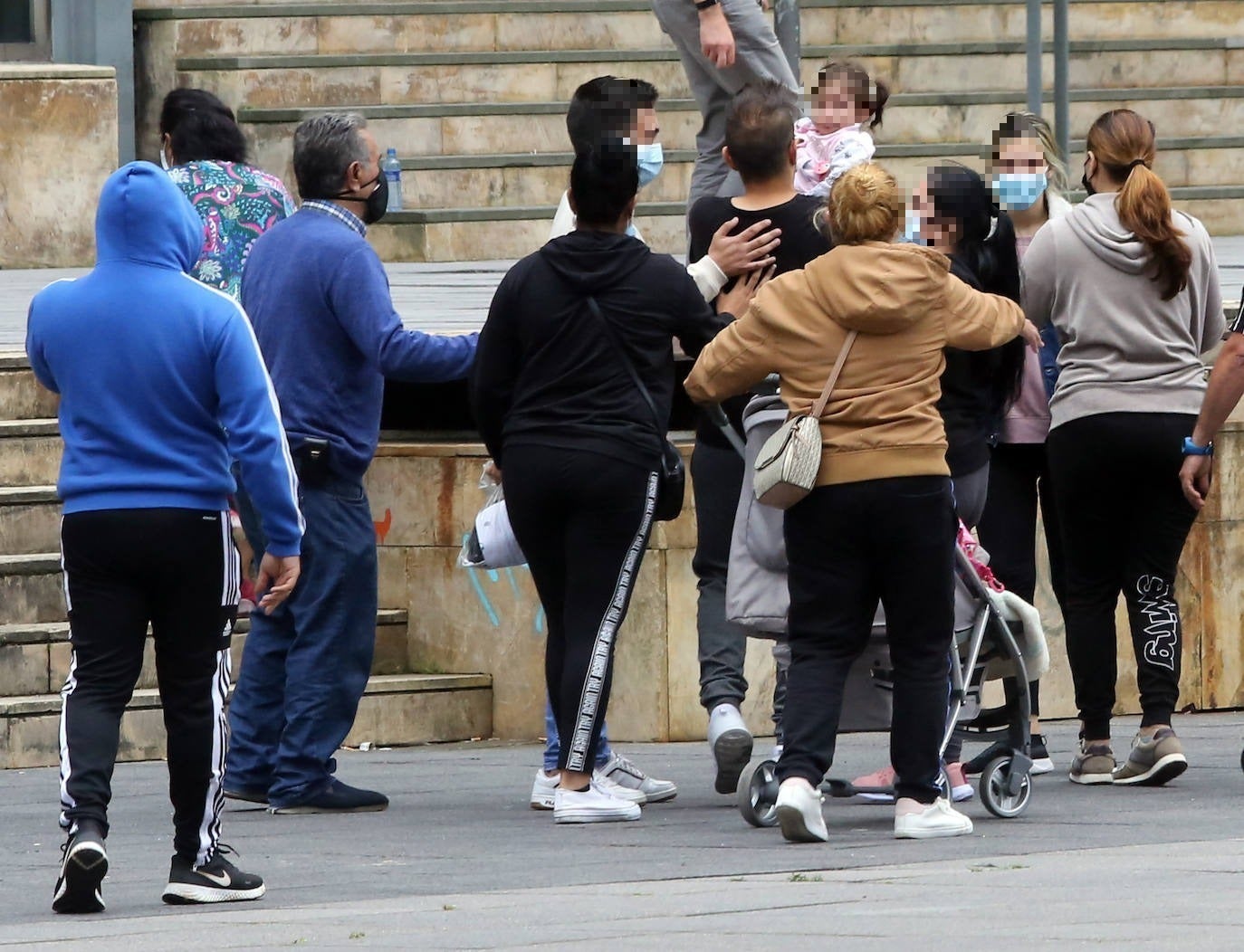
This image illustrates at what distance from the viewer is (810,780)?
23.0 feet

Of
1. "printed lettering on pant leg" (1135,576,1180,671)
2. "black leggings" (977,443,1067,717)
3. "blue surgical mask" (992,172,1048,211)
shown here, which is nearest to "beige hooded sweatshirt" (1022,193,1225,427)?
"blue surgical mask" (992,172,1048,211)

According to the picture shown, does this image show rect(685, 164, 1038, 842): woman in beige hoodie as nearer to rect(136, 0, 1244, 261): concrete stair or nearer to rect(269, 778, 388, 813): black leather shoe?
rect(269, 778, 388, 813): black leather shoe

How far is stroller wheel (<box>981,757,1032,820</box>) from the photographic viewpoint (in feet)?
24.1

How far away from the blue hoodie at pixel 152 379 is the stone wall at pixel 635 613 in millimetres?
3350

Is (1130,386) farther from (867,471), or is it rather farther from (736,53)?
(736,53)

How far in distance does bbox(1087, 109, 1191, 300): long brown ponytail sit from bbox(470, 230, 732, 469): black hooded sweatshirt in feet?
4.25

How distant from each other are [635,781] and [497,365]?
1.37 meters

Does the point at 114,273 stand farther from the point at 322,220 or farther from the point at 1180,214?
the point at 1180,214

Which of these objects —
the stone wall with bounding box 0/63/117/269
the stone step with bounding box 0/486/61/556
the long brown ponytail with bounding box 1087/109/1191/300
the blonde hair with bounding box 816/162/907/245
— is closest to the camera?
the blonde hair with bounding box 816/162/907/245

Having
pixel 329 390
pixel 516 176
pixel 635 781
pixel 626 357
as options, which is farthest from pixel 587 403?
pixel 516 176

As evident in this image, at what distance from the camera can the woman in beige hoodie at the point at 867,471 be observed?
6957mm

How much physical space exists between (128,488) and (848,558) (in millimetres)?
1827

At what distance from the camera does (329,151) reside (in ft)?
26.1

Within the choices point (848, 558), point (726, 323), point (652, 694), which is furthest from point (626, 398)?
point (652, 694)
